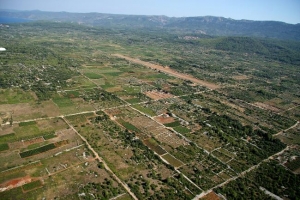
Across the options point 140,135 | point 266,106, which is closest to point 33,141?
point 140,135

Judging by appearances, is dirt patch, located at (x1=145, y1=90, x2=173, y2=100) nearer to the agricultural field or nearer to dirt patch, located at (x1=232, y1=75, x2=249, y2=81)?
the agricultural field

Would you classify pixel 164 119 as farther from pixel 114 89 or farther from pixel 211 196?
pixel 211 196

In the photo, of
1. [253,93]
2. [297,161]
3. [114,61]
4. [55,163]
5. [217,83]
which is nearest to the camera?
[55,163]

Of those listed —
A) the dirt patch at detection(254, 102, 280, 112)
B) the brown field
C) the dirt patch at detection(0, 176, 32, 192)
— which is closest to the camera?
the dirt patch at detection(0, 176, 32, 192)

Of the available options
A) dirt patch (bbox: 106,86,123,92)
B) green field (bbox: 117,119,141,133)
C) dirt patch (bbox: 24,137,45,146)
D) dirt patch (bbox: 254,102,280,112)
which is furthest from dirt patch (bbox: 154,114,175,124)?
dirt patch (bbox: 254,102,280,112)

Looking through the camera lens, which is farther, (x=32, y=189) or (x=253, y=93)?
(x=253, y=93)

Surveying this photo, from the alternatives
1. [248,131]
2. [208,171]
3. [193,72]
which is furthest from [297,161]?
[193,72]

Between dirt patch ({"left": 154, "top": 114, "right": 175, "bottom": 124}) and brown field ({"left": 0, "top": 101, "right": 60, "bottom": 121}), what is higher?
brown field ({"left": 0, "top": 101, "right": 60, "bottom": 121})

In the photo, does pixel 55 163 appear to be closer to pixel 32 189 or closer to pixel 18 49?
pixel 32 189

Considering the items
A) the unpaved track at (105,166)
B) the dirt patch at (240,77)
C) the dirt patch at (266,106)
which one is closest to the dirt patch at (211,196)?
the unpaved track at (105,166)
